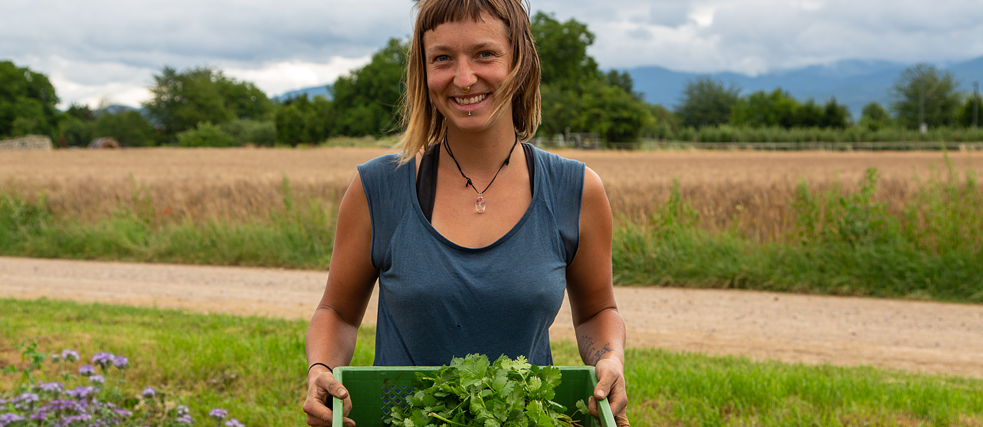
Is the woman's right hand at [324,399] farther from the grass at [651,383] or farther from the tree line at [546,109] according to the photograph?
the tree line at [546,109]

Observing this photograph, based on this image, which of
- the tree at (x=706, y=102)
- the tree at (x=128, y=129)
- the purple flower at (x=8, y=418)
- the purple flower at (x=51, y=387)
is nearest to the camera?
the purple flower at (x=8, y=418)

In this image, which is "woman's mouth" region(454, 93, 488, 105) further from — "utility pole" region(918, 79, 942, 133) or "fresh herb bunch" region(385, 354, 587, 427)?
"utility pole" region(918, 79, 942, 133)

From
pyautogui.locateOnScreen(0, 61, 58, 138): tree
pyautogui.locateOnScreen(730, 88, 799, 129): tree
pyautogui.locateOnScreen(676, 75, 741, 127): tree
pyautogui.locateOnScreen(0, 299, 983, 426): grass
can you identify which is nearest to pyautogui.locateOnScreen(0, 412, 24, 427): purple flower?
pyautogui.locateOnScreen(0, 299, 983, 426): grass

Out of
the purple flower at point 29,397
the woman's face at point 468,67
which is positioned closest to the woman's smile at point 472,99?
the woman's face at point 468,67

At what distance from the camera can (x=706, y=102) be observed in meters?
96.7

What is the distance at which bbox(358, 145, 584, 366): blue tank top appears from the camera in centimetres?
188

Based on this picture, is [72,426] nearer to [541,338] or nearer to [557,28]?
[541,338]

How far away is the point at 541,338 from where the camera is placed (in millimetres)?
2109

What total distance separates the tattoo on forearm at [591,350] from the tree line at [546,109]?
55946mm

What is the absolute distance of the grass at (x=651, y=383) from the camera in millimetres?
4074

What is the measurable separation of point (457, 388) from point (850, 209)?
9.08 metres

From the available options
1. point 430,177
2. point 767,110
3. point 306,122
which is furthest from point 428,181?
point 767,110

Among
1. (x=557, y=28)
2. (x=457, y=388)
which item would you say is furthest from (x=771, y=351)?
(x=557, y=28)

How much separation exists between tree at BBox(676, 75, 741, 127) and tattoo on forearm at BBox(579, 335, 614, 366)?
320ft
